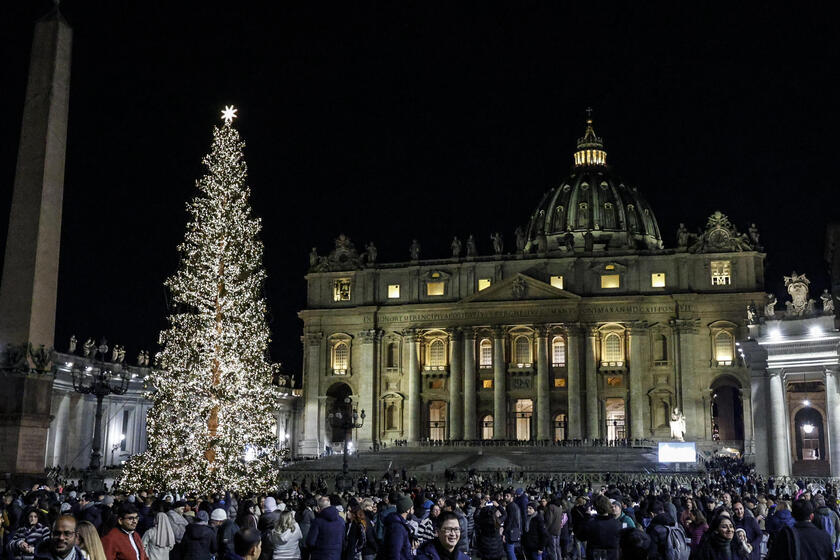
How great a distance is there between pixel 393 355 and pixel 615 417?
62.5 feet

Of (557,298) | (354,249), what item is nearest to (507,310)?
(557,298)

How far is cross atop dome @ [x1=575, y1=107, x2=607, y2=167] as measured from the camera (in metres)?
107

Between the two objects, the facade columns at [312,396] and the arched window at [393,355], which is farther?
the arched window at [393,355]

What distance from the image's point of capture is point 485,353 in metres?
81.0

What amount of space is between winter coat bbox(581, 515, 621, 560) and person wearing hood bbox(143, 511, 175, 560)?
16.7 feet

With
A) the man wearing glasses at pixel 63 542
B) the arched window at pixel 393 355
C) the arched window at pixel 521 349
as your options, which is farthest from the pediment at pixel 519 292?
the man wearing glasses at pixel 63 542

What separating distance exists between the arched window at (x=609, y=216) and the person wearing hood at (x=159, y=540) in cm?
8925

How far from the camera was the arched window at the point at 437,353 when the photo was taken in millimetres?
81625

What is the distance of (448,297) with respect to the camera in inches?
3204

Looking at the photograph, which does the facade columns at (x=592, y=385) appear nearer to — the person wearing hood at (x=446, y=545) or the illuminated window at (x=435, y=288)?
the illuminated window at (x=435, y=288)

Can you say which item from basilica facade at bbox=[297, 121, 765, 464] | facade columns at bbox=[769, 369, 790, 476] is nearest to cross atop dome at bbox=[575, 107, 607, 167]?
basilica facade at bbox=[297, 121, 765, 464]

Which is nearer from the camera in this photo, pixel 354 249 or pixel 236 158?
pixel 236 158

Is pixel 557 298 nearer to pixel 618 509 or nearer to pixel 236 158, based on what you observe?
pixel 236 158

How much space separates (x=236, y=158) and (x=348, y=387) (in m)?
62.2
